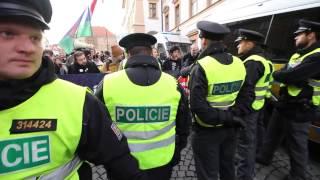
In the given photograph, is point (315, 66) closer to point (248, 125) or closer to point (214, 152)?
point (248, 125)

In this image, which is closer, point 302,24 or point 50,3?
point 50,3

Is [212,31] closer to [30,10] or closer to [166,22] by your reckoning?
[30,10]

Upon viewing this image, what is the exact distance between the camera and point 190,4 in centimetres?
2253

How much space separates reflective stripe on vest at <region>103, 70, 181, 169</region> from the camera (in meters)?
2.02

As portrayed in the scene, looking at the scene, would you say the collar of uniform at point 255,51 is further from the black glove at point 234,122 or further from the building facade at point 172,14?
the building facade at point 172,14

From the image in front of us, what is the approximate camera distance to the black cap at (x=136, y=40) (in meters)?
2.23

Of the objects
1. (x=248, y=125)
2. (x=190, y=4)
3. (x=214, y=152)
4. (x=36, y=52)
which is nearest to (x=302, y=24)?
(x=248, y=125)

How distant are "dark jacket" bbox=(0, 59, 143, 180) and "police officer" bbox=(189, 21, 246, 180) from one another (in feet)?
4.51

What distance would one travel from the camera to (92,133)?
1.25m

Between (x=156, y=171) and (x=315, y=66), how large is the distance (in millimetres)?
2137

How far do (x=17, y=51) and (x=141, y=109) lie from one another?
108cm

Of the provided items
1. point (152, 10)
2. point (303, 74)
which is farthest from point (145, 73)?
point (152, 10)

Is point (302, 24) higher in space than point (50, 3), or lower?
lower

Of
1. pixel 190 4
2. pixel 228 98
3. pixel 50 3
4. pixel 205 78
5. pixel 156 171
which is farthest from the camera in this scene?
pixel 190 4
